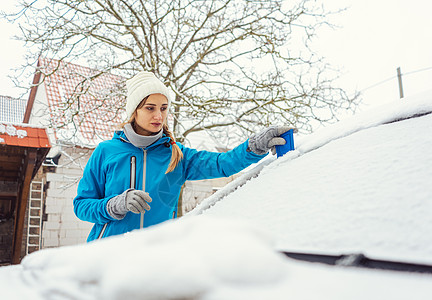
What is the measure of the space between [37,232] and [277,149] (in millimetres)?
7114

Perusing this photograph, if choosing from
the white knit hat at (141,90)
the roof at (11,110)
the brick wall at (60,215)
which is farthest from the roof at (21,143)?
the roof at (11,110)

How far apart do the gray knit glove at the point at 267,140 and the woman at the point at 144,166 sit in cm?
3

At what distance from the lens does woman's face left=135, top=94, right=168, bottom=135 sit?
6.60ft

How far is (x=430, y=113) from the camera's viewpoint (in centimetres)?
86

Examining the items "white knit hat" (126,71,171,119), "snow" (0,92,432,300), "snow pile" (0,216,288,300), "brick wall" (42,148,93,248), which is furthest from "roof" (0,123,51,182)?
"snow pile" (0,216,288,300)

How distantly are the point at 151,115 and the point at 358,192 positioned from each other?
61.6 inches

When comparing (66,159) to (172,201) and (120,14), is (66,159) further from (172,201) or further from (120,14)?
(172,201)

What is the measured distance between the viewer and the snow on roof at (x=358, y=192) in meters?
0.54

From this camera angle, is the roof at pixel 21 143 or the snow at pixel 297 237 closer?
the snow at pixel 297 237

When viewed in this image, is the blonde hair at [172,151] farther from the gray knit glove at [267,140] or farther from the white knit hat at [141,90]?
the gray knit glove at [267,140]

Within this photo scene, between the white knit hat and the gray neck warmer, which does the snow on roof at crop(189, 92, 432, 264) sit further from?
the white knit hat

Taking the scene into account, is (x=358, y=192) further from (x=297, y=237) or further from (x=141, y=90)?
(x=141, y=90)

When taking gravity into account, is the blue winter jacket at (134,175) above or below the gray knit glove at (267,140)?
below

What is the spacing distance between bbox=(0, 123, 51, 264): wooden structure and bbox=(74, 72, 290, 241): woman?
3.18m
